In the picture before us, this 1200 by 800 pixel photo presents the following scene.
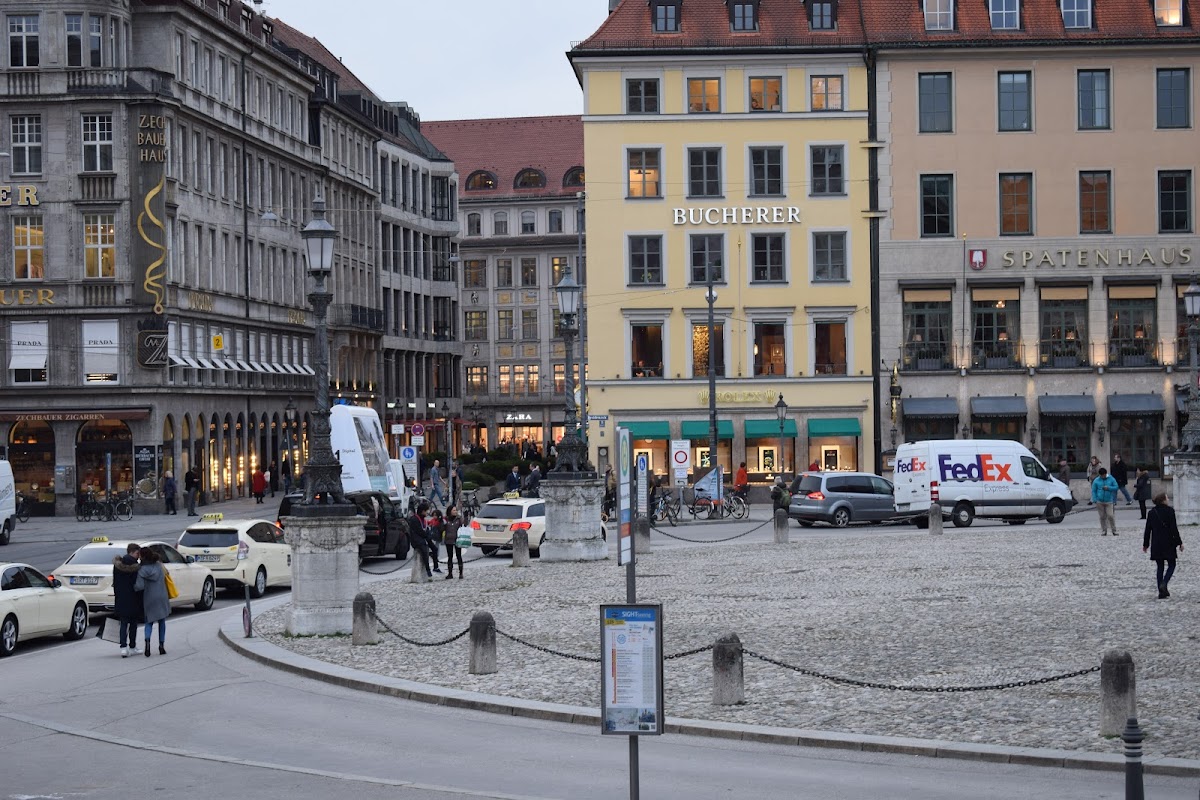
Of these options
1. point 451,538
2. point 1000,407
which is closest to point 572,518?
point 451,538

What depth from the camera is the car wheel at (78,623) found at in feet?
88.1

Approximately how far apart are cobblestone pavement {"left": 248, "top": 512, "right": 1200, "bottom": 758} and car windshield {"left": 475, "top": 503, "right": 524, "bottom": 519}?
4.90 meters

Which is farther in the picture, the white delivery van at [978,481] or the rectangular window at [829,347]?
the rectangular window at [829,347]

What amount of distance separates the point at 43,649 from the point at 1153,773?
665 inches

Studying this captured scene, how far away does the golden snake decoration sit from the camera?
63844mm

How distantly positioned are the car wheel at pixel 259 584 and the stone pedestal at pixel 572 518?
20.0ft

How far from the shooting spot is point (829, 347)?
6662 cm

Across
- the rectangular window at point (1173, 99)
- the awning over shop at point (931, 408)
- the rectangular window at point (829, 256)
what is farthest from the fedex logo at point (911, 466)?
the rectangular window at point (1173, 99)

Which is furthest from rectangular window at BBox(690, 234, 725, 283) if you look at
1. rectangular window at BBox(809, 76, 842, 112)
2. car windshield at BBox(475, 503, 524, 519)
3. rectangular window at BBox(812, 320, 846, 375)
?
car windshield at BBox(475, 503, 524, 519)

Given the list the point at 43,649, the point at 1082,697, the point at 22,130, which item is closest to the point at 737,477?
the point at 22,130

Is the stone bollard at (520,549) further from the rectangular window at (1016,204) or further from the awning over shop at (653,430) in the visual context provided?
the rectangular window at (1016,204)

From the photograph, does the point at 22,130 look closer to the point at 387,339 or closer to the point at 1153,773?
the point at 387,339

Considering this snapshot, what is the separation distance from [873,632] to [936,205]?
45.4 m

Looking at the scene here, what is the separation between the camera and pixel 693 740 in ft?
53.0
